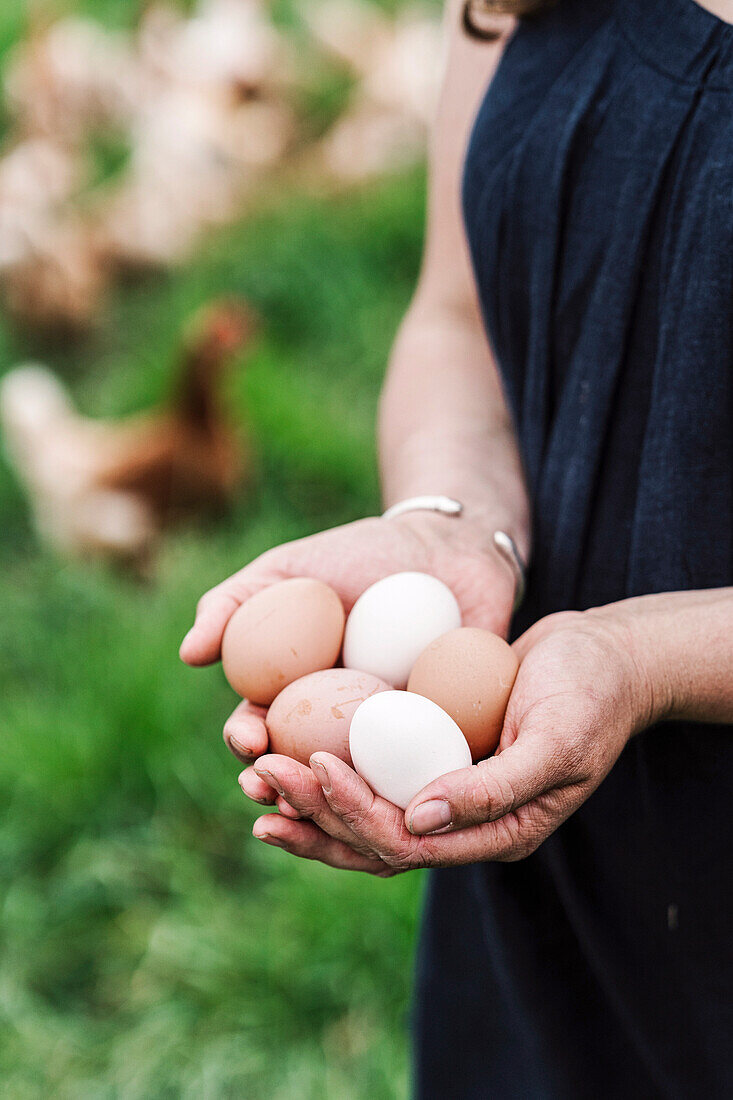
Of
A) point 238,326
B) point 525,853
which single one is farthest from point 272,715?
point 238,326

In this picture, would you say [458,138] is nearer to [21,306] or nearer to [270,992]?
[270,992]

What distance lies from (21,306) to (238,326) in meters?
1.10

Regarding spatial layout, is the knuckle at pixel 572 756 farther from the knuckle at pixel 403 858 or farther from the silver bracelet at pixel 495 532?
the silver bracelet at pixel 495 532

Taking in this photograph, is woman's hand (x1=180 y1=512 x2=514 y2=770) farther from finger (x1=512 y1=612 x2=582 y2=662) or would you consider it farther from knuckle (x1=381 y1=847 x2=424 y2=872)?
knuckle (x1=381 y1=847 x2=424 y2=872)

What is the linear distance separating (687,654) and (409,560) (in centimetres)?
32

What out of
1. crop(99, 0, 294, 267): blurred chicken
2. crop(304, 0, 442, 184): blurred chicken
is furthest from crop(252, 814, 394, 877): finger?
crop(304, 0, 442, 184): blurred chicken

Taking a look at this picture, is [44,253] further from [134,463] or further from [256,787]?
[256,787]

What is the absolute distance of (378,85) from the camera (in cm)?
410

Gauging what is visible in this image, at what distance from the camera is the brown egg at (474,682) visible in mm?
887

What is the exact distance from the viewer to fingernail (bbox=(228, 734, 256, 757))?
0.86m

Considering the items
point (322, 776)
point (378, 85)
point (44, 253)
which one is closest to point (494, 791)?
point (322, 776)

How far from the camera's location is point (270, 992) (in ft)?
5.50

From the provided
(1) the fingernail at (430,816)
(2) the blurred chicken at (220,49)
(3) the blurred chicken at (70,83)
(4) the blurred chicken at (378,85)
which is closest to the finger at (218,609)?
(1) the fingernail at (430,816)

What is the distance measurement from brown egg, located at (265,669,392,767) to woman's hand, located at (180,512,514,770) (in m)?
0.13
